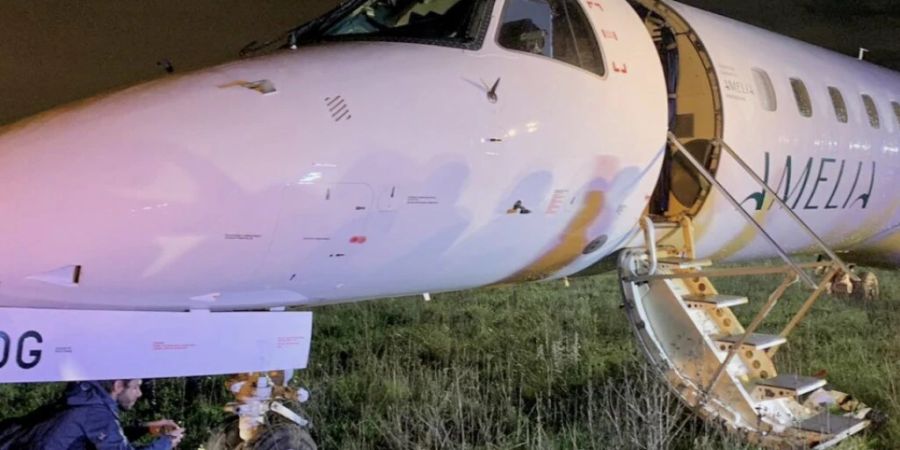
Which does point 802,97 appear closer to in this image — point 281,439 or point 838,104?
point 838,104

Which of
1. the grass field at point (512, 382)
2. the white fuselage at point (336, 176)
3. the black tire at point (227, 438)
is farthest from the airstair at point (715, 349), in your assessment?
the black tire at point (227, 438)

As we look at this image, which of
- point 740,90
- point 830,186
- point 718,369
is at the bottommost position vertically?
point 718,369

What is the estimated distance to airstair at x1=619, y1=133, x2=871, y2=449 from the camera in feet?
18.5

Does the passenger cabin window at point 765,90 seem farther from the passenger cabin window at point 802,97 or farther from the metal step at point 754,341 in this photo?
the metal step at point 754,341

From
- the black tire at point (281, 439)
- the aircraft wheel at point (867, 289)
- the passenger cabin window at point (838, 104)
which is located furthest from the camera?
the aircraft wheel at point (867, 289)

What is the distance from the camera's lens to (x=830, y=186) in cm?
783

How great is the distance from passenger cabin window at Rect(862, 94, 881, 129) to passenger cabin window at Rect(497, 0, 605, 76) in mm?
4772

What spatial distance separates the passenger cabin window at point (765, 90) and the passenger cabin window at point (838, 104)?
4.31 feet

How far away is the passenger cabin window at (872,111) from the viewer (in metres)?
8.71

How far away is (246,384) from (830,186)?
5.75 metres

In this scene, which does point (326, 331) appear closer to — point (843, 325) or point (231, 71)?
point (843, 325)

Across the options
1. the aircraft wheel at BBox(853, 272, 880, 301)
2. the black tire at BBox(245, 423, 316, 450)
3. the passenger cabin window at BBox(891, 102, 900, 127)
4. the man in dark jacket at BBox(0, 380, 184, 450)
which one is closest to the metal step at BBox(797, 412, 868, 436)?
the black tire at BBox(245, 423, 316, 450)

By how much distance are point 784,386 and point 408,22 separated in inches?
140

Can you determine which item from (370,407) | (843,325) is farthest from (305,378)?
(843,325)
